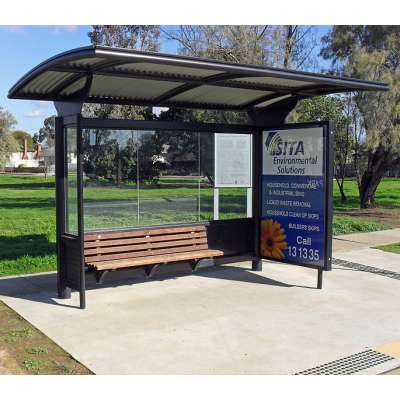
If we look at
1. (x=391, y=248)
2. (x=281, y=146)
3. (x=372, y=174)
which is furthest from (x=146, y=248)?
(x=372, y=174)

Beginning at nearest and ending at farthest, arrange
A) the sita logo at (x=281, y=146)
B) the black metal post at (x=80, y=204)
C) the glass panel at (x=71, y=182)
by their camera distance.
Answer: the black metal post at (x=80, y=204), the glass panel at (x=71, y=182), the sita logo at (x=281, y=146)

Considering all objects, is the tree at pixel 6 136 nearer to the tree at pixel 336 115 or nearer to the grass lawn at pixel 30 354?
the tree at pixel 336 115

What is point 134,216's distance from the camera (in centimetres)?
809

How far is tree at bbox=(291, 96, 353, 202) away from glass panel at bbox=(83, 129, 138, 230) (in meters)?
7.77

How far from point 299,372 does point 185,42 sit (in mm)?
14689

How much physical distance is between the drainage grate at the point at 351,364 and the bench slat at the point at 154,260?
9.51 ft

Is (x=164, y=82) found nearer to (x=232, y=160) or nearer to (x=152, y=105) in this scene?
(x=152, y=105)

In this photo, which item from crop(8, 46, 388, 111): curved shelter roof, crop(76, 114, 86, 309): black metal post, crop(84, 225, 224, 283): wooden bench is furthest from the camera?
crop(84, 225, 224, 283): wooden bench

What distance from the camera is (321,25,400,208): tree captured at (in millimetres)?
15219

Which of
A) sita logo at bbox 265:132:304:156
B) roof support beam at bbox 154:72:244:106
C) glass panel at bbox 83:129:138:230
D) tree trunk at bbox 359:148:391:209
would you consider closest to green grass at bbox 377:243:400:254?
sita logo at bbox 265:132:304:156

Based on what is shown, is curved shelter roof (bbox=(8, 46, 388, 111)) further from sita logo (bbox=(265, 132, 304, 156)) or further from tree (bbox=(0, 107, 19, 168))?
tree (bbox=(0, 107, 19, 168))

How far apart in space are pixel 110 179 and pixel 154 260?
1.95 meters

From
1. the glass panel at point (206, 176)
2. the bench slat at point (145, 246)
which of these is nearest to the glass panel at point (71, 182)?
the bench slat at point (145, 246)

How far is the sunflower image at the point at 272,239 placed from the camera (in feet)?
24.7
